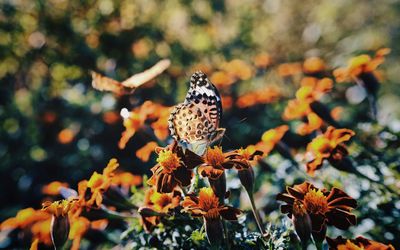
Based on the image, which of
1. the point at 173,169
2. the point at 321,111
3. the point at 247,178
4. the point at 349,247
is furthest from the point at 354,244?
the point at 321,111

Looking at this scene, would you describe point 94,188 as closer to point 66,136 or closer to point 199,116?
point 199,116

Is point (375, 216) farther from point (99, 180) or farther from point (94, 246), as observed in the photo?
point (94, 246)

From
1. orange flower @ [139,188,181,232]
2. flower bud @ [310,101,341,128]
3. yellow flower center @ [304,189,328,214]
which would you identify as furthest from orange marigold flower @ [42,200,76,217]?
flower bud @ [310,101,341,128]

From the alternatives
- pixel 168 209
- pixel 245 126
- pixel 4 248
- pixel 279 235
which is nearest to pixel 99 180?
pixel 168 209

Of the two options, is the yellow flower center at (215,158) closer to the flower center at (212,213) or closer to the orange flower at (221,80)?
the flower center at (212,213)

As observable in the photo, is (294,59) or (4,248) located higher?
(294,59)

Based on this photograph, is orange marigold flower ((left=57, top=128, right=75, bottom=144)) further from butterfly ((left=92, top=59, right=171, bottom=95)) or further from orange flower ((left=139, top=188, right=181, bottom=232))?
orange flower ((left=139, top=188, right=181, bottom=232))
